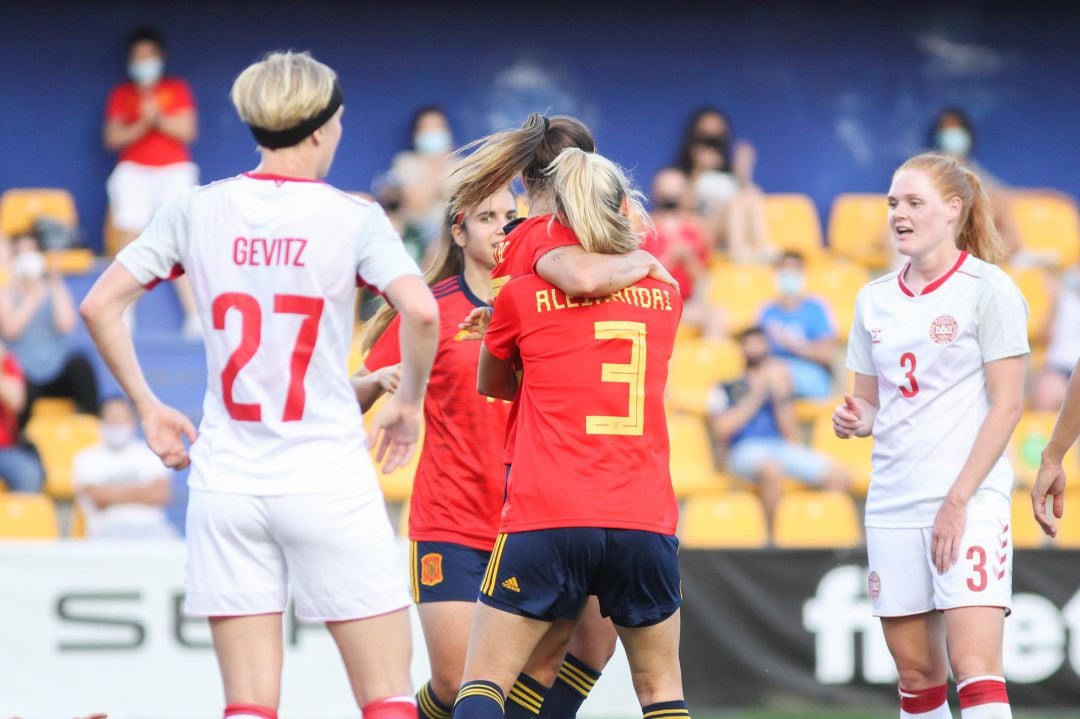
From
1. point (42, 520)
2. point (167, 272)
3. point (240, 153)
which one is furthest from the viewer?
point (240, 153)

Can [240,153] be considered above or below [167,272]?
above

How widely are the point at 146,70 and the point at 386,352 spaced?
7783 millimetres

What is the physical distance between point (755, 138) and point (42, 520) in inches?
306

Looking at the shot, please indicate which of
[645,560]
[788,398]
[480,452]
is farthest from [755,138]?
[645,560]

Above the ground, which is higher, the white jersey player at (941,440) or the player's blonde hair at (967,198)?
the player's blonde hair at (967,198)

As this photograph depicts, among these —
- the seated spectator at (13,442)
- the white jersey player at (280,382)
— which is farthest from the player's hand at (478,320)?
the seated spectator at (13,442)

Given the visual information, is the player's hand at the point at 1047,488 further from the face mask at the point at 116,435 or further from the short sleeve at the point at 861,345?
the face mask at the point at 116,435

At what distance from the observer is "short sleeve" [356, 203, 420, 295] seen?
404 cm

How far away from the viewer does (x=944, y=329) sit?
5.10m

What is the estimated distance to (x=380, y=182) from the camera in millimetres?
13039

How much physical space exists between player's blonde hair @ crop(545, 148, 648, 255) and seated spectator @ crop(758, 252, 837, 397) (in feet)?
22.5

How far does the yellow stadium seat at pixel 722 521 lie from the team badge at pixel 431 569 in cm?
430

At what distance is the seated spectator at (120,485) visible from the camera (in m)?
9.56

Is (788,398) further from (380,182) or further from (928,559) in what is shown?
(928,559)
